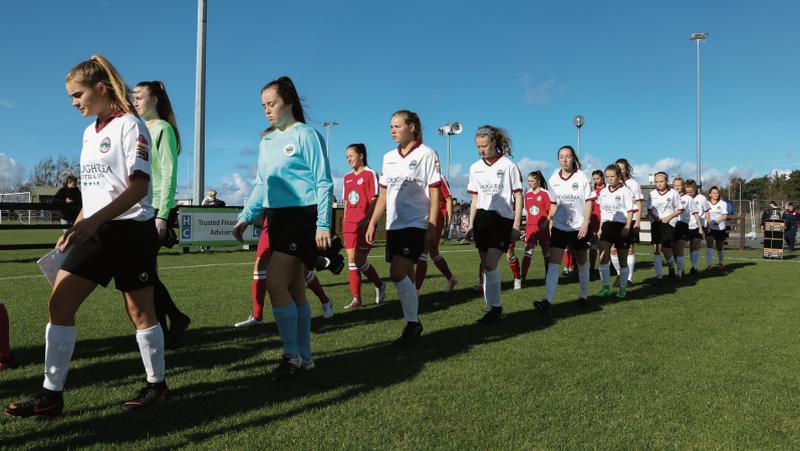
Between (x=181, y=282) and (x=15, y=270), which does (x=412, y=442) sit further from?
(x=15, y=270)

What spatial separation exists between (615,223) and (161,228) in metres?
7.06

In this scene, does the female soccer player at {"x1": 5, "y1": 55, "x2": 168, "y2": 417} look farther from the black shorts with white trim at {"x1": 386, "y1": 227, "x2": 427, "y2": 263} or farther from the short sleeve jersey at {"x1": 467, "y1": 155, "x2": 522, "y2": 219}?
the short sleeve jersey at {"x1": 467, "y1": 155, "x2": 522, "y2": 219}

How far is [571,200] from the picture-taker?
7.25 m

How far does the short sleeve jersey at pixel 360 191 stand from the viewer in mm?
7297

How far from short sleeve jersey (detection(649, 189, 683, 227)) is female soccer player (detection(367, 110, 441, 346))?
733 cm

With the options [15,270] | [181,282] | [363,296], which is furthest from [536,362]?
[15,270]

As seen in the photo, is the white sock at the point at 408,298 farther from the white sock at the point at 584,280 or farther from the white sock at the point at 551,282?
the white sock at the point at 584,280

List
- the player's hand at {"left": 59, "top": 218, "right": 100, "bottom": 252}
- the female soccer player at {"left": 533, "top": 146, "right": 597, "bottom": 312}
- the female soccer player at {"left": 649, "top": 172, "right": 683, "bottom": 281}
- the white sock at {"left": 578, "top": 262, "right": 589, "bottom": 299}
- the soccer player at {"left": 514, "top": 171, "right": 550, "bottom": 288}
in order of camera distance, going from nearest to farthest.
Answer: the player's hand at {"left": 59, "top": 218, "right": 100, "bottom": 252} < the female soccer player at {"left": 533, "top": 146, "right": 597, "bottom": 312} < the white sock at {"left": 578, "top": 262, "right": 589, "bottom": 299} < the soccer player at {"left": 514, "top": 171, "right": 550, "bottom": 288} < the female soccer player at {"left": 649, "top": 172, "right": 683, "bottom": 281}

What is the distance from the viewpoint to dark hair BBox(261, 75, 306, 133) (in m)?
3.92

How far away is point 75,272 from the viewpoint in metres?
2.98

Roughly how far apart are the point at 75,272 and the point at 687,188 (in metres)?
12.2

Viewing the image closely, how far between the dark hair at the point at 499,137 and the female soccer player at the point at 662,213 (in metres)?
5.51

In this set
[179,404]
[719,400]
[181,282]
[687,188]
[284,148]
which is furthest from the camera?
[687,188]

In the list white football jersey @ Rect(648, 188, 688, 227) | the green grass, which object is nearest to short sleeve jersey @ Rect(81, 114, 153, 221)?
the green grass
